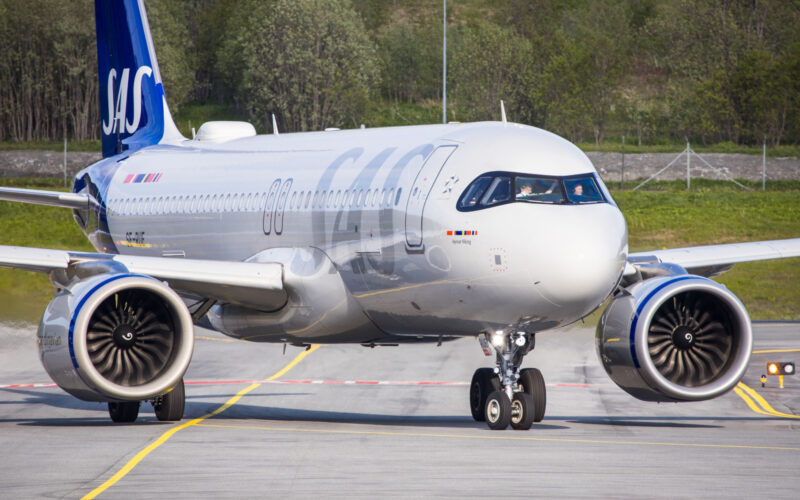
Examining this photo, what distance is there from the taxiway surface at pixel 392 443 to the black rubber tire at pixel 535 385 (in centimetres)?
39

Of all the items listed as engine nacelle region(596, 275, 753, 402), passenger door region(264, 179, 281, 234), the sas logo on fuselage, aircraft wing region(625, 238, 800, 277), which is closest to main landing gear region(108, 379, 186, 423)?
passenger door region(264, 179, 281, 234)

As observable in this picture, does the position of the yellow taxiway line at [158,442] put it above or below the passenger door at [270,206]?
below

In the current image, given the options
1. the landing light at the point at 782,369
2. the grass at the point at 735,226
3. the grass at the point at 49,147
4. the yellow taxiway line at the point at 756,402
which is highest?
the landing light at the point at 782,369

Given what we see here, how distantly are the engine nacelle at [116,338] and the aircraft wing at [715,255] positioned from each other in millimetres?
6930

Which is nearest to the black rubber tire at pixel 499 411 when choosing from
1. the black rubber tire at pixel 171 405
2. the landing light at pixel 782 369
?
the black rubber tire at pixel 171 405

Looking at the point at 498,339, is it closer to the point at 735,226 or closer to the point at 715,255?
the point at 715,255

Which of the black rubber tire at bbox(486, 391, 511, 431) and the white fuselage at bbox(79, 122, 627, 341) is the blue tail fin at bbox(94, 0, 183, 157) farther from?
the black rubber tire at bbox(486, 391, 511, 431)

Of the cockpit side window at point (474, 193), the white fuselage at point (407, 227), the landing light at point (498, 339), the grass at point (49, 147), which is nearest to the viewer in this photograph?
the white fuselage at point (407, 227)

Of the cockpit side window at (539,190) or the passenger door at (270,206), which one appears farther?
the passenger door at (270,206)

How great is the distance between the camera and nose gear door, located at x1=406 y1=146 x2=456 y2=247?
17.1m

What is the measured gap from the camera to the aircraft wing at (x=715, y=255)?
19828mm

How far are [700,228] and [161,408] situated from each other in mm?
39463

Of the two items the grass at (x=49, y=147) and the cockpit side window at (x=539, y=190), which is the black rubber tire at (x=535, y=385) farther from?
the grass at (x=49, y=147)

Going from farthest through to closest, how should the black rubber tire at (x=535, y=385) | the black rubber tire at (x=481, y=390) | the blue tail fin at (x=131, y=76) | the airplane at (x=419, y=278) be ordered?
1. the blue tail fin at (x=131, y=76)
2. the black rubber tire at (x=481, y=390)
3. the black rubber tire at (x=535, y=385)
4. the airplane at (x=419, y=278)
